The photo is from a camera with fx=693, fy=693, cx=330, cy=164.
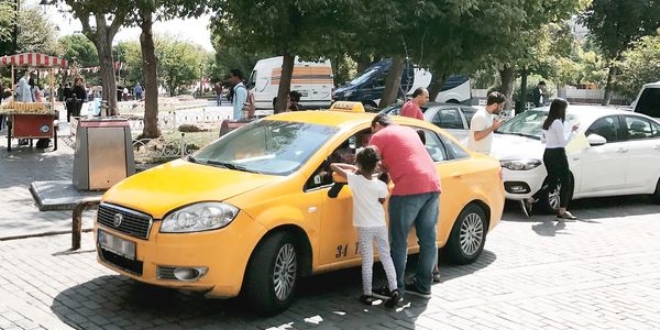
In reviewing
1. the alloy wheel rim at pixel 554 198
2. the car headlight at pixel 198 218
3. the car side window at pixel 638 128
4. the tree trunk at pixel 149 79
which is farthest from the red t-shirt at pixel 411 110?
the tree trunk at pixel 149 79

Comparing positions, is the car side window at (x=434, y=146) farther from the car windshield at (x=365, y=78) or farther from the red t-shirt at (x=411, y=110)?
the car windshield at (x=365, y=78)

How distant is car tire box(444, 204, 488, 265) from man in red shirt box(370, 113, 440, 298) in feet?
3.59

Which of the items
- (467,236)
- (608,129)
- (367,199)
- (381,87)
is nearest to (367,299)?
(367,199)

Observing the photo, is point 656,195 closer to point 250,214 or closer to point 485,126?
point 485,126

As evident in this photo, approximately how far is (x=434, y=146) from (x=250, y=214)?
259 cm

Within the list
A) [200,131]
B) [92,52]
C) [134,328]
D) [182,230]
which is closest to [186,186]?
[182,230]

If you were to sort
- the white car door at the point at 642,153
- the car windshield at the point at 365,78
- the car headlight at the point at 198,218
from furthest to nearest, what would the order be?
the car windshield at the point at 365,78 < the white car door at the point at 642,153 < the car headlight at the point at 198,218

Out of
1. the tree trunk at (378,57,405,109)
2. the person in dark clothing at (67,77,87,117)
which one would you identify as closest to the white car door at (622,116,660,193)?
the tree trunk at (378,57,405,109)

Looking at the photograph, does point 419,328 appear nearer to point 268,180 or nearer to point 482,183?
point 268,180

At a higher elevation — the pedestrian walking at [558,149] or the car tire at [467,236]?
the pedestrian walking at [558,149]

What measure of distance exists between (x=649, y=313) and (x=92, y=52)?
9427 cm

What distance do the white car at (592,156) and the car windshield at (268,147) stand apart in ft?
15.6

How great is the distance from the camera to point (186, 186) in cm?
548

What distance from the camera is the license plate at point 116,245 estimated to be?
17.4ft
